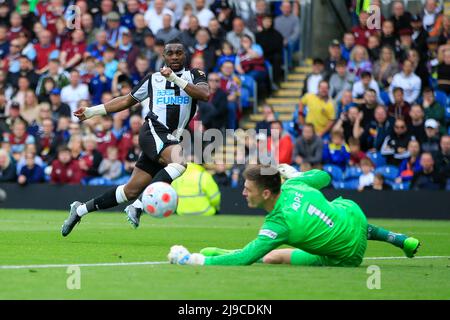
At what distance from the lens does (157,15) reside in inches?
1131

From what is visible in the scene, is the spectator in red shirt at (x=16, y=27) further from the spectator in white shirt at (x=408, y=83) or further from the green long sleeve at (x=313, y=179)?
the green long sleeve at (x=313, y=179)

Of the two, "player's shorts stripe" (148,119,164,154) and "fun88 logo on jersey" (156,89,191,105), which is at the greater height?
"fun88 logo on jersey" (156,89,191,105)

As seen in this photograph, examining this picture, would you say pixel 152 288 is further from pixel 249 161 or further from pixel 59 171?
pixel 59 171

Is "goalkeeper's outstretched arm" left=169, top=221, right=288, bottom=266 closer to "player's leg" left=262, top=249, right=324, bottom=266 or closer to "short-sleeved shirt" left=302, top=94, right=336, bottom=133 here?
"player's leg" left=262, top=249, right=324, bottom=266

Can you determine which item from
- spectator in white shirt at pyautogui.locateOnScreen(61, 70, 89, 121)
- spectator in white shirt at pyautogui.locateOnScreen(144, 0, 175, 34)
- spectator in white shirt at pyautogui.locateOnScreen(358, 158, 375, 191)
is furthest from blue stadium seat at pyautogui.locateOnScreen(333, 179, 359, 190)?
spectator in white shirt at pyautogui.locateOnScreen(61, 70, 89, 121)

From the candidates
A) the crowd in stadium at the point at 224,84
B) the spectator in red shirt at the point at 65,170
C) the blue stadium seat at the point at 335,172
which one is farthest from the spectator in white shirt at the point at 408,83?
the spectator in red shirt at the point at 65,170

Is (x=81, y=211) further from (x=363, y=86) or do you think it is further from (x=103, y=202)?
(x=363, y=86)

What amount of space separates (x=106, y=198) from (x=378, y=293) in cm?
663

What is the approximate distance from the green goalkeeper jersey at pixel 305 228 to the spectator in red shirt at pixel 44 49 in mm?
19800

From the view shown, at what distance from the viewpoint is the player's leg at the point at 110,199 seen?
14484mm

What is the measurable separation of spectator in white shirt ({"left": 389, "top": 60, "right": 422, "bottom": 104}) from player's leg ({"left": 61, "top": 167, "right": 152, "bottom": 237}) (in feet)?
34.2

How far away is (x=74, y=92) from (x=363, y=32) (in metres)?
7.67

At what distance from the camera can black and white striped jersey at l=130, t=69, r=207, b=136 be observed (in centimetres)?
1488

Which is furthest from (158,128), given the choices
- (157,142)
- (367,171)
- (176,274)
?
(367,171)
